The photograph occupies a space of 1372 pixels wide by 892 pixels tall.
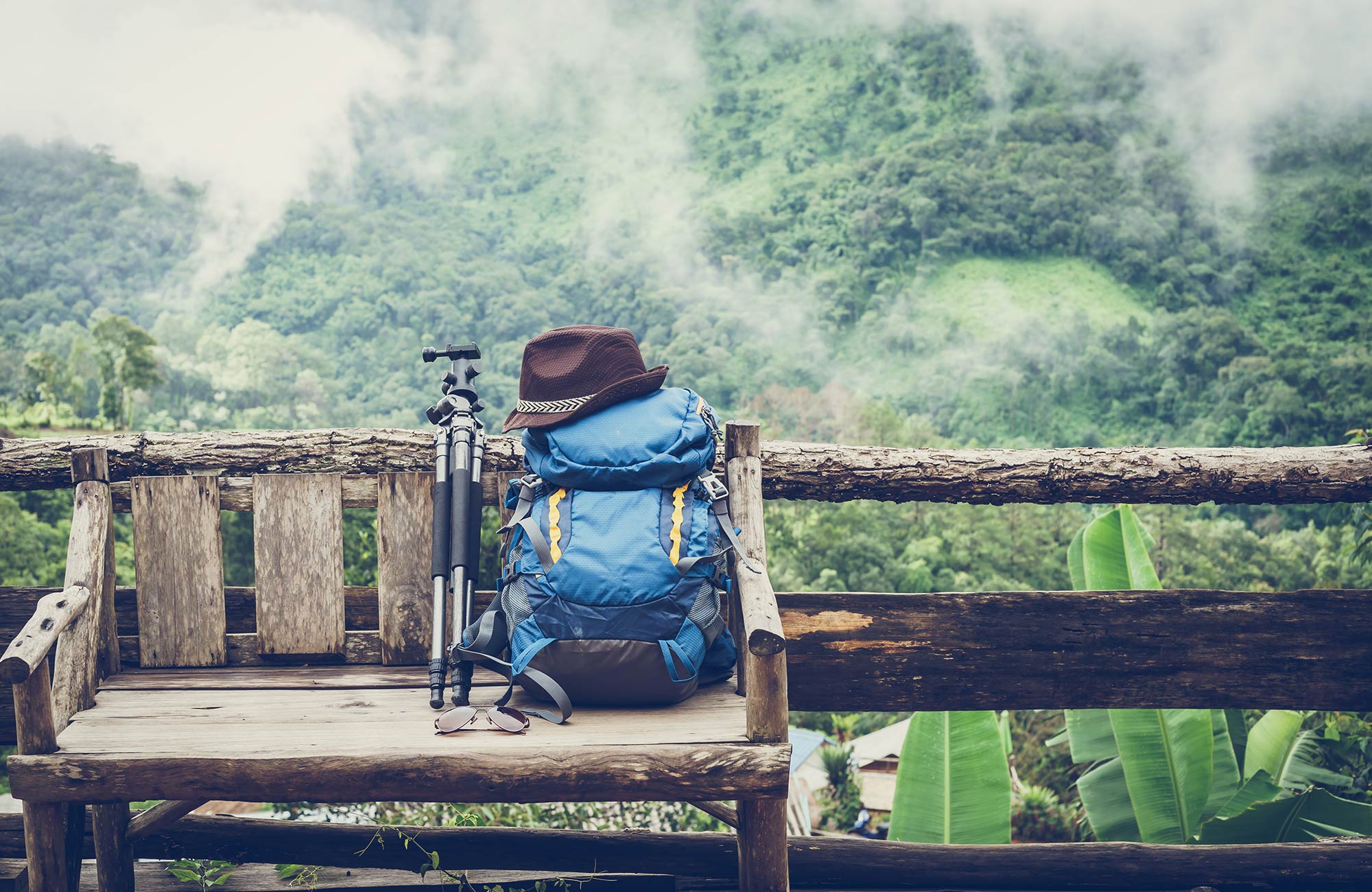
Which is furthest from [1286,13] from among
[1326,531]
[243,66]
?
[243,66]

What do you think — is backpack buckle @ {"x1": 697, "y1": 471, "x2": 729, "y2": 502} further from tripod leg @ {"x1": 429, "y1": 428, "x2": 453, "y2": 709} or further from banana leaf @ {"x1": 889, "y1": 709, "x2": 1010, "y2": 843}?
banana leaf @ {"x1": 889, "y1": 709, "x2": 1010, "y2": 843}

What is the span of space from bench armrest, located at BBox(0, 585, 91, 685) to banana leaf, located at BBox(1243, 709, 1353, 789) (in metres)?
3.91

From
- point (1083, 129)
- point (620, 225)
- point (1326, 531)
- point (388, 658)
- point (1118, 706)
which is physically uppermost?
point (1083, 129)

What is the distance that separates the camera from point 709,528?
213 cm

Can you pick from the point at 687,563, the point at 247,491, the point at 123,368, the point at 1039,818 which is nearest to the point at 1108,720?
the point at 687,563

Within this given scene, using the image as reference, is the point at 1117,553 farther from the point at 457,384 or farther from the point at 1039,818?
the point at 1039,818

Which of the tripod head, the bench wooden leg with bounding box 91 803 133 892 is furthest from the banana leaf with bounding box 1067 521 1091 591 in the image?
the bench wooden leg with bounding box 91 803 133 892

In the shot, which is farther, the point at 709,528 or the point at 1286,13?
the point at 1286,13

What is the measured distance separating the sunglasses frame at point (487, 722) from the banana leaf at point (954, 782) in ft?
5.40

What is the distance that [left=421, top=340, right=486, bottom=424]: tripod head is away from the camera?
233cm

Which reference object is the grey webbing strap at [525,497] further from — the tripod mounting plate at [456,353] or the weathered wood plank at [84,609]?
the weathered wood plank at [84,609]

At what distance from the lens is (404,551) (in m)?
2.49

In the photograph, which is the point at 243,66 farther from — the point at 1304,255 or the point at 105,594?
the point at 105,594

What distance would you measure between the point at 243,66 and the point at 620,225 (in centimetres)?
2249
